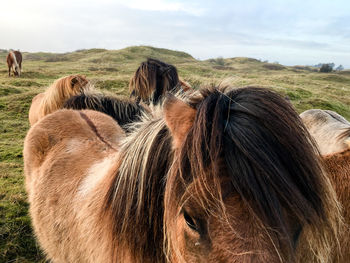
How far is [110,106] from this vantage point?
3.86 meters

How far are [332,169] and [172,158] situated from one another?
2.17m

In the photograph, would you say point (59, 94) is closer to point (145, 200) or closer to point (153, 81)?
point (153, 81)

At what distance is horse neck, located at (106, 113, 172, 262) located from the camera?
4.93 feet

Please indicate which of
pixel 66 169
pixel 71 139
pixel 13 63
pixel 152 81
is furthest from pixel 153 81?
pixel 13 63

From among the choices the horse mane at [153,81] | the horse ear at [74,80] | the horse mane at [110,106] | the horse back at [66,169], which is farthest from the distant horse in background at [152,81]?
the horse back at [66,169]

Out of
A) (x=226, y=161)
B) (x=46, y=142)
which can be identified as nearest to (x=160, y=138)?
(x=226, y=161)

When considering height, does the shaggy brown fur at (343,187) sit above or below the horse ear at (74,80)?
below

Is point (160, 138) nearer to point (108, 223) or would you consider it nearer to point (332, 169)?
point (108, 223)

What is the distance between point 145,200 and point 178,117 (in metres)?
0.56

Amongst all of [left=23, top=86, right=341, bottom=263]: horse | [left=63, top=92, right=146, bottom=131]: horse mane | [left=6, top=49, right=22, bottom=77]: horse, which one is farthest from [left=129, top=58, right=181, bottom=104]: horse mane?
[left=6, top=49, right=22, bottom=77]: horse

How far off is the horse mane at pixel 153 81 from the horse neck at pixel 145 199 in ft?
12.3

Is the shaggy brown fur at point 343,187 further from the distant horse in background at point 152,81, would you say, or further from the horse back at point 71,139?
the distant horse in background at point 152,81

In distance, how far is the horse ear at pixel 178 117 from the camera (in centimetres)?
127

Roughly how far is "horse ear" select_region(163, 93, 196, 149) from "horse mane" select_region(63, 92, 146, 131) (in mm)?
2502
